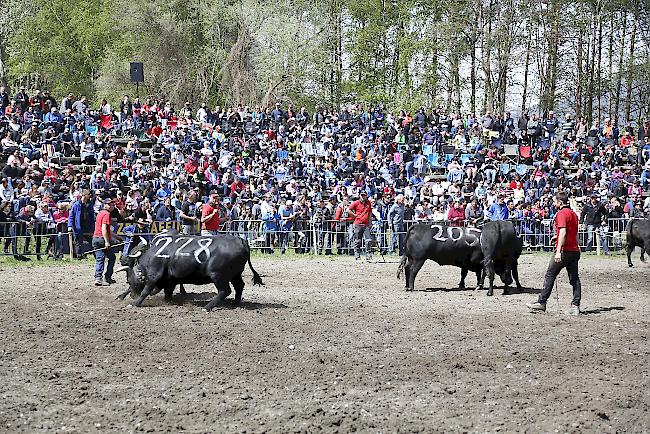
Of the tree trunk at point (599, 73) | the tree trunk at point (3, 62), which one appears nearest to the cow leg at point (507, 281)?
the tree trunk at point (599, 73)

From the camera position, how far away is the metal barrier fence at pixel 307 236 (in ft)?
72.0

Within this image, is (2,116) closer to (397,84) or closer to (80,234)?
(80,234)

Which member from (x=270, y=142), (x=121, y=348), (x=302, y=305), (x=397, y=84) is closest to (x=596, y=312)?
(x=302, y=305)

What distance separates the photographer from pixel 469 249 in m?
17.0

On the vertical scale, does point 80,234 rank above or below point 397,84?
below

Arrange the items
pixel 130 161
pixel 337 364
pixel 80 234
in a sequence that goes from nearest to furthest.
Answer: pixel 337 364, pixel 80 234, pixel 130 161

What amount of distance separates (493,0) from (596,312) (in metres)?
36.7

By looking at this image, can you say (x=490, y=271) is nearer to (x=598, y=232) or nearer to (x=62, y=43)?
(x=598, y=232)

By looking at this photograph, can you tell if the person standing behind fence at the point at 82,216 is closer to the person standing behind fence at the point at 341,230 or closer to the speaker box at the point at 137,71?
the person standing behind fence at the point at 341,230

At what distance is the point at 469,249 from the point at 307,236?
8788 mm

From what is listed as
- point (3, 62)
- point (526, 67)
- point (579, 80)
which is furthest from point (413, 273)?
point (3, 62)

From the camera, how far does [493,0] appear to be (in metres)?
Answer: 48.2

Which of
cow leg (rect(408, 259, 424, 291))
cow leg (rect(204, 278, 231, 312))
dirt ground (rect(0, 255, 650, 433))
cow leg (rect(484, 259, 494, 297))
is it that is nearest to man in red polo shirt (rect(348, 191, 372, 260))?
cow leg (rect(408, 259, 424, 291))

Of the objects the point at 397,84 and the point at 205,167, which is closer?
the point at 205,167
